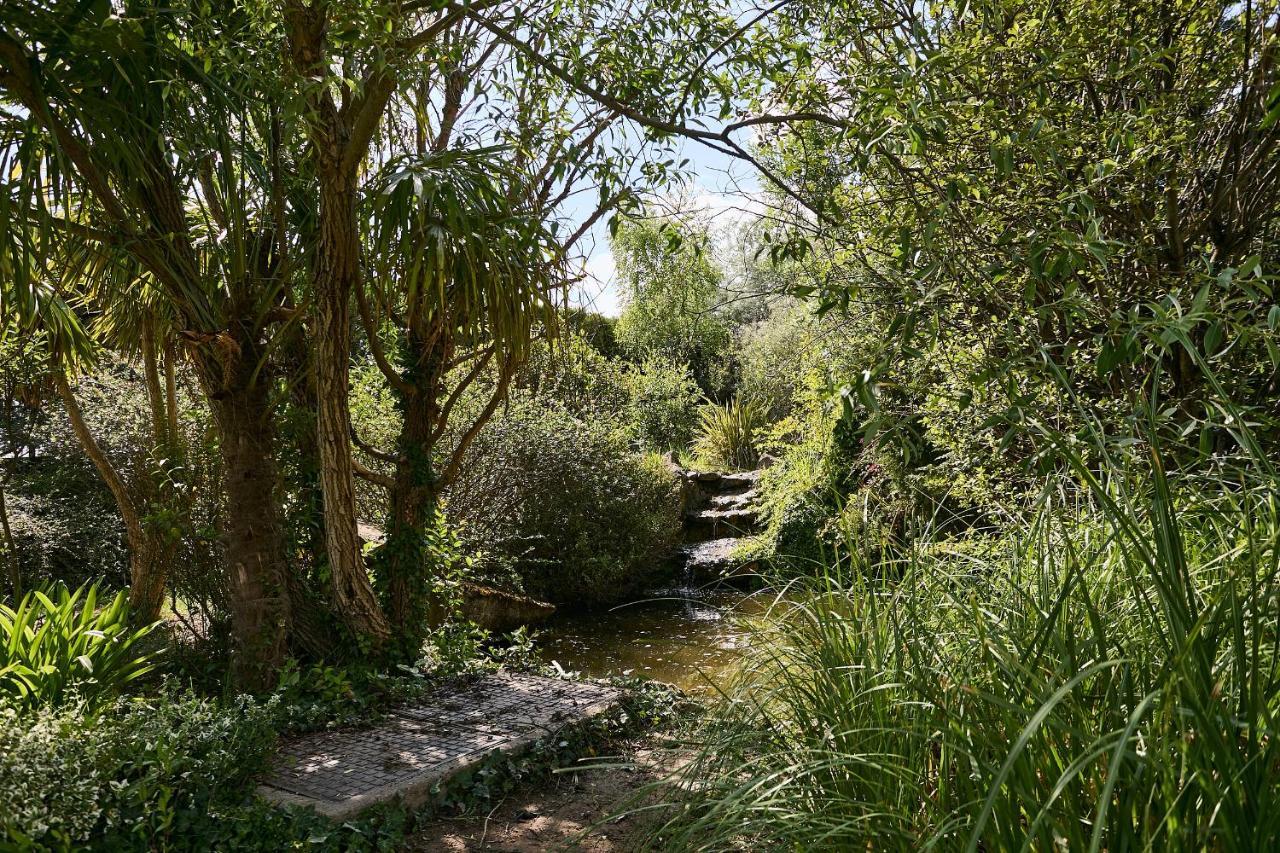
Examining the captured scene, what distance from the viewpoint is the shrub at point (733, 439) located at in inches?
642

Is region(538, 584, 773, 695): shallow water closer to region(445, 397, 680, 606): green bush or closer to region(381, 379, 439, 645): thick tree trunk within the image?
region(445, 397, 680, 606): green bush

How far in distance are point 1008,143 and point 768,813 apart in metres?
1.92

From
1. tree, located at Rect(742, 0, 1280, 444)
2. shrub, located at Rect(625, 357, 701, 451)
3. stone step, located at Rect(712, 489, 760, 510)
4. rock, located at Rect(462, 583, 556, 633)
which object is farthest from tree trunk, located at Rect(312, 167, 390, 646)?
shrub, located at Rect(625, 357, 701, 451)

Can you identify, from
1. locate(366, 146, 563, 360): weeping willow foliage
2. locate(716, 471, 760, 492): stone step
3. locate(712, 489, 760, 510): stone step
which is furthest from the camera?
locate(716, 471, 760, 492): stone step

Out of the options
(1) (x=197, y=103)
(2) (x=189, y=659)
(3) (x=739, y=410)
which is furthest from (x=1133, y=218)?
(3) (x=739, y=410)

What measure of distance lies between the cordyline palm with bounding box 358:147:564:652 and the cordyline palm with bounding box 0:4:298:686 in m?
0.65

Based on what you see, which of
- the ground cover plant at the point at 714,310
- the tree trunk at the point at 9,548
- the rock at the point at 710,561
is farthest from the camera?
the rock at the point at 710,561

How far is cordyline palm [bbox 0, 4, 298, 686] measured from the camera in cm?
359

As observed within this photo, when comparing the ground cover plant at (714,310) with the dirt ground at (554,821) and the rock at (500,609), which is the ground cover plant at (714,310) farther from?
the rock at (500,609)

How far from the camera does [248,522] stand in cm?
488

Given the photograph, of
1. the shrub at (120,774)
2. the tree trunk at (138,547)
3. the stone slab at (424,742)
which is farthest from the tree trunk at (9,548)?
the stone slab at (424,742)

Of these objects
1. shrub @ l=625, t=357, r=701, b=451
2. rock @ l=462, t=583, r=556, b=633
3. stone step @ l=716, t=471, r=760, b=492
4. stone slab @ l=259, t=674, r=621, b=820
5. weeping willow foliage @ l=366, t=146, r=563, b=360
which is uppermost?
weeping willow foliage @ l=366, t=146, r=563, b=360

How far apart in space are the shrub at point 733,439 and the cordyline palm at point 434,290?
1105cm

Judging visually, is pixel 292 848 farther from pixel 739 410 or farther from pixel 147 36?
pixel 739 410
